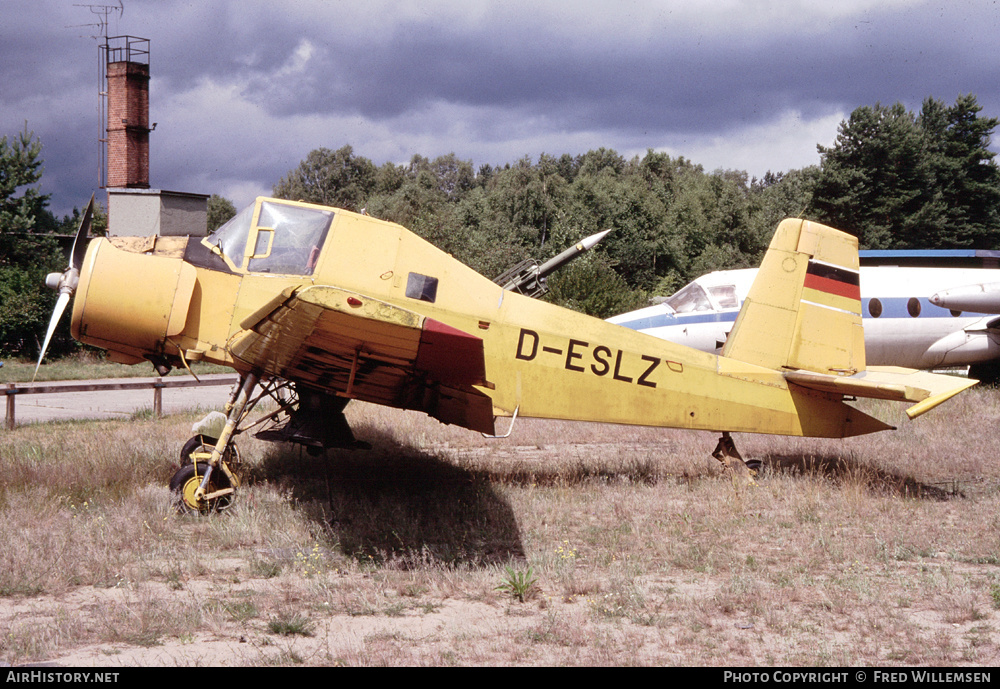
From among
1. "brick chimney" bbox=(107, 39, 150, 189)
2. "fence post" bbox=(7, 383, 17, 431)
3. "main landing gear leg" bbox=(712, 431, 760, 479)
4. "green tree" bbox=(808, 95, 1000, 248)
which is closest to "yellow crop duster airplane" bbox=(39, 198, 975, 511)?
"main landing gear leg" bbox=(712, 431, 760, 479)

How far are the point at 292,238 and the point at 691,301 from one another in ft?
25.9

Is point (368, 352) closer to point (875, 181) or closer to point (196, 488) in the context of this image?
point (196, 488)

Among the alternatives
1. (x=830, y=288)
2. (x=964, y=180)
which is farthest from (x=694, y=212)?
(x=830, y=288)

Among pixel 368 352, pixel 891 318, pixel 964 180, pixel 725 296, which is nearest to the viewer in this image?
pixel 368 352

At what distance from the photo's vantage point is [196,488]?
691 cm

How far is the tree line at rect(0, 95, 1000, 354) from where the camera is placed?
94.7 ft

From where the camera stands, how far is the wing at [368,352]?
4.59 metres

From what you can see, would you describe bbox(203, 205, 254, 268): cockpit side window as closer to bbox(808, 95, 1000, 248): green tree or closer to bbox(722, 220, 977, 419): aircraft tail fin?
bbox(722, 220, 977, 419): aircraft tail fin

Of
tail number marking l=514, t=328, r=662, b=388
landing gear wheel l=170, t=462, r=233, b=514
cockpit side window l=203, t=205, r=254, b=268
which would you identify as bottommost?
landing gear wheel l=170, t=462, r=233, b=514

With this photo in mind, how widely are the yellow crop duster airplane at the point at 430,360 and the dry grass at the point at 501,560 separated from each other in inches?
33.4

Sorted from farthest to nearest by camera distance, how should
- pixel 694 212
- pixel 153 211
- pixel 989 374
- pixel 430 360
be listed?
pixel 694 212 < pixel 153 211 < pixel 989 374 < pixel 430 360

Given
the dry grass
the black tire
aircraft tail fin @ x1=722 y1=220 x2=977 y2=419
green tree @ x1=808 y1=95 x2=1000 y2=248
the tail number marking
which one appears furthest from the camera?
green tree @ x1=808 y1=95 x2=1000 y2=248

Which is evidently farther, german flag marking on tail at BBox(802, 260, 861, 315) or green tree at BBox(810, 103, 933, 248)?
green tree at BBox(810, 103, 933, 248)

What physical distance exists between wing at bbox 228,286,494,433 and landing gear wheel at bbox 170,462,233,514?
3.70 ft
